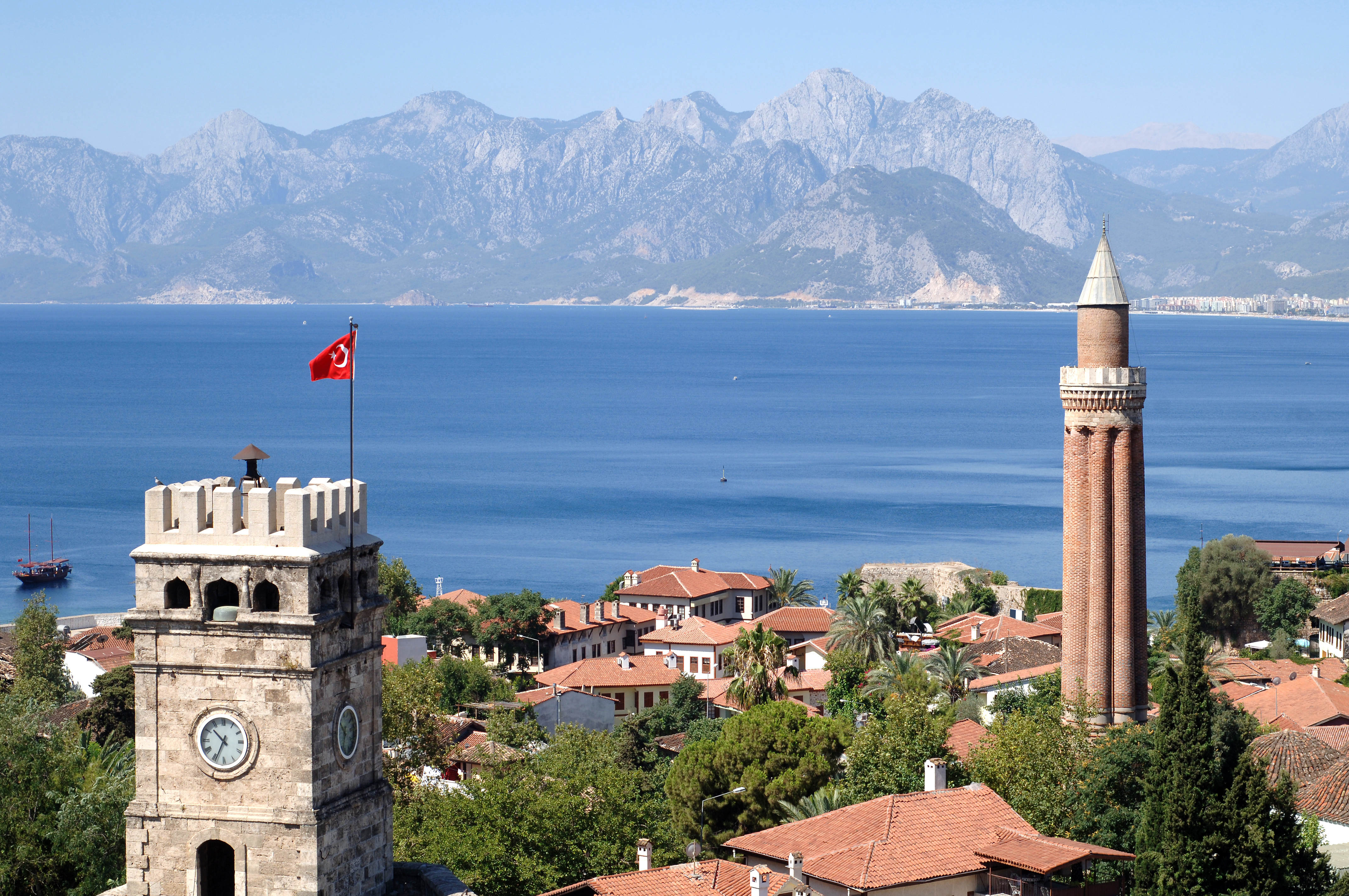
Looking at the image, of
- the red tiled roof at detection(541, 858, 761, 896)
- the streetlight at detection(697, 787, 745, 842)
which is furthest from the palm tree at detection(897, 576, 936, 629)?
the red tiled roof at detection(541, 858, 761, 896)

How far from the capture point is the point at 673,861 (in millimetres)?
32625

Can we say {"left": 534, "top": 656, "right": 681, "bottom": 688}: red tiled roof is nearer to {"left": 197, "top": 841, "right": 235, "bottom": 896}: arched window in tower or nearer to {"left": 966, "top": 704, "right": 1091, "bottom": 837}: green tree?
{"left": 966, "top": 704, "right": 1091, "bottom": 837}: green tree

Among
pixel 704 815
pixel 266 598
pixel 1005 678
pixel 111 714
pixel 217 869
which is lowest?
pixel 704 815

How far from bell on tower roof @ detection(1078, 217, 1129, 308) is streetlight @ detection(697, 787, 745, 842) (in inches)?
637

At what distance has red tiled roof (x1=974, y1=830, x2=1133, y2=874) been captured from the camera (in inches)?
1022

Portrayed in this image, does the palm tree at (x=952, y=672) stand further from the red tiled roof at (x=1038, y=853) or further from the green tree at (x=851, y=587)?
the red tiled roof at (x=1038, y=853)

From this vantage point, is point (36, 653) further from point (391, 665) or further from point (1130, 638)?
point (1130, 638)

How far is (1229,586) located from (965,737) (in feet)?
114

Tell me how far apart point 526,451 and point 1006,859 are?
485 ft

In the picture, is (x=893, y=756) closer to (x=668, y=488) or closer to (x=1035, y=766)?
(x=1035, y=766)

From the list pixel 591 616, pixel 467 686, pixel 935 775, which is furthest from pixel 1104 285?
pixel 591 616

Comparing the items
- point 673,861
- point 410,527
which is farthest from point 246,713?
point 410,527

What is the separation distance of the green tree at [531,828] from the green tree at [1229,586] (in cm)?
4548

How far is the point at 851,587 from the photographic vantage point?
79.8 meters
